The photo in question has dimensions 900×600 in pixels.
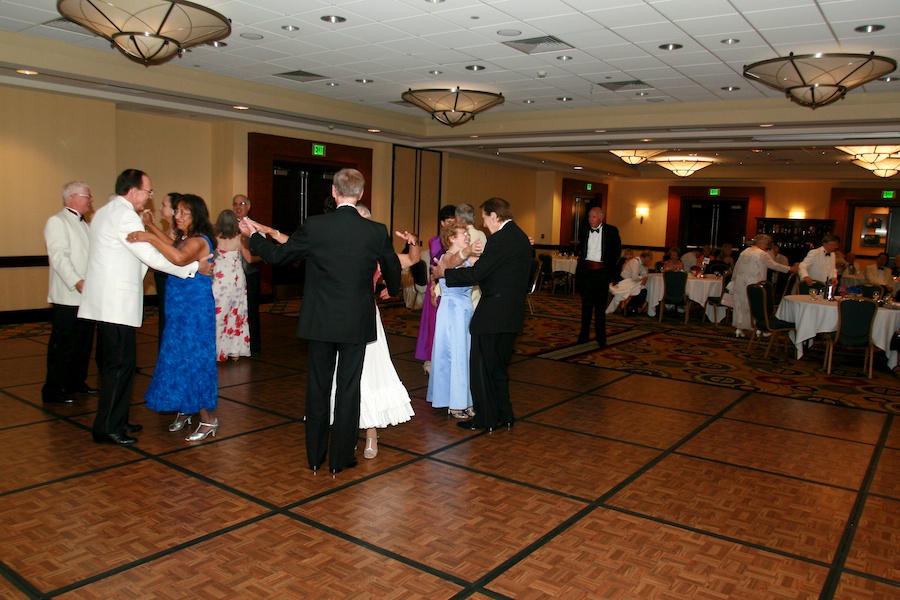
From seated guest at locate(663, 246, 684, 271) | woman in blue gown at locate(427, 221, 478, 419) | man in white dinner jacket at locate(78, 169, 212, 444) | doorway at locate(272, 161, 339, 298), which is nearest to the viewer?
man in white dinner jacket at locate(78, 169, 212, 444)

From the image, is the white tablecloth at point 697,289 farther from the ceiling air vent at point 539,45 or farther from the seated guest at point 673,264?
the ceiling air vent at point 539,45

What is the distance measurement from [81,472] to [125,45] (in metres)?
4.31

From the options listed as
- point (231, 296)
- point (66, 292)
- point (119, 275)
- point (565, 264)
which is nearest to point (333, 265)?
point (119, 275)

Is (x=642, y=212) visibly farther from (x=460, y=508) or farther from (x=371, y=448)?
(x=460, y=508)

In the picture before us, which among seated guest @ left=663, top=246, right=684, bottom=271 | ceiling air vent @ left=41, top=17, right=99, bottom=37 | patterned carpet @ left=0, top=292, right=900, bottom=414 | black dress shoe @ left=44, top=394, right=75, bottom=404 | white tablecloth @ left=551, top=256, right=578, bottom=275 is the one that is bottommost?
black dress shoe @ left=44, top=394, right=75, bottom=404

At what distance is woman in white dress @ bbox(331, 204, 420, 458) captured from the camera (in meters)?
4.35

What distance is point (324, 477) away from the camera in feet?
13.2

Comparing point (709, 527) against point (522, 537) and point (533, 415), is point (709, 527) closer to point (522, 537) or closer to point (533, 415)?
point (522, 537)

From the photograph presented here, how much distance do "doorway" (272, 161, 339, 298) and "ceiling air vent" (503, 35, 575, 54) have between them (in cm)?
619

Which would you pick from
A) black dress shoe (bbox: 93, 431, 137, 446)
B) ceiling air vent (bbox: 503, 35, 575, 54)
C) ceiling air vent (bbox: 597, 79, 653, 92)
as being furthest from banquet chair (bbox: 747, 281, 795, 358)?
black dress shoe (bbox: 93, 431, 137, 446)

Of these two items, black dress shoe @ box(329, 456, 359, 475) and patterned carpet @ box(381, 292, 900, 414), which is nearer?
black dress shoe @ box(329, 456, 359, 475)

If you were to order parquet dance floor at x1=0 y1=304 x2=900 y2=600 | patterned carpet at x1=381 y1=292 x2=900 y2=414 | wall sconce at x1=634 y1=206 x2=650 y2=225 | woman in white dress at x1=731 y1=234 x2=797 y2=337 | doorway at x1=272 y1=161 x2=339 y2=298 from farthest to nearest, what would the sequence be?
wall sconce at x1=634 y1=206 x2=650 y2=225 < doorway at x1=272 y1=161 x2=339 y2=298 < woman in white dress at x1=731 y1=234 x2=797 y2=337 < patterned carpet at x1=381 y1=292 x2=900 y2=414 < parquet dance floor at x1=0 y1=304 x2=900 y2=600

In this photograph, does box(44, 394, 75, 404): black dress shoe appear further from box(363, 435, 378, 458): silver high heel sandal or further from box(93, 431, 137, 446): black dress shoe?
box(363, 435, 378, 458): silver high heel sandal

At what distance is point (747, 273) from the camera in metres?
10.0
